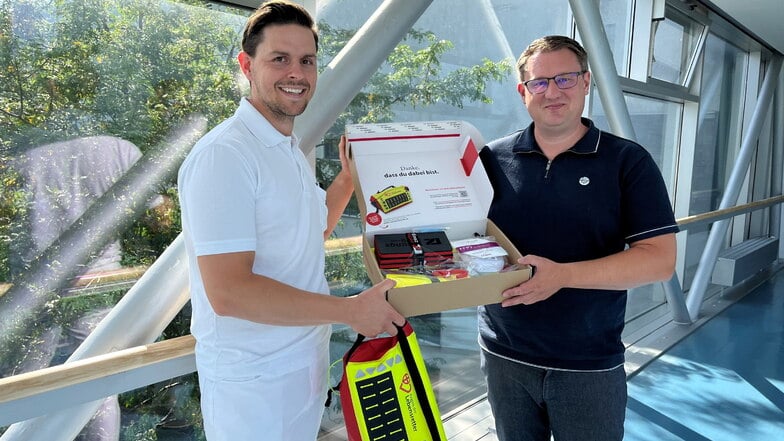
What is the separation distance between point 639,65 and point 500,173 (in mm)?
3268

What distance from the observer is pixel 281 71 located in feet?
4.12

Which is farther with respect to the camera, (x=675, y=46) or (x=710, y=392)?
(x=675, y=46)

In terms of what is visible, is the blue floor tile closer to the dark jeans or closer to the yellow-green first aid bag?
the dark jeans

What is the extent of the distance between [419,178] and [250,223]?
1.89ft

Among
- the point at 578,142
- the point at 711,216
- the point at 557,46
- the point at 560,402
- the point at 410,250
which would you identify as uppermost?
the point at 557,46

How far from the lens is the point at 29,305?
1.39 meters

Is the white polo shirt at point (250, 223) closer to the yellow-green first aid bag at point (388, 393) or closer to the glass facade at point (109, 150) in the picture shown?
the yellow-green first aid bag at point (388, 393)

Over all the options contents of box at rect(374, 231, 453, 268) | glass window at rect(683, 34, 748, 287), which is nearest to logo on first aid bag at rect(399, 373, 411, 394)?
contents of box at rect(374, 231, 453, 268)

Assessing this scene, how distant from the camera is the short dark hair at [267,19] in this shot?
125 cm

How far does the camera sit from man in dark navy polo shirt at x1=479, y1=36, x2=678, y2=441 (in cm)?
144

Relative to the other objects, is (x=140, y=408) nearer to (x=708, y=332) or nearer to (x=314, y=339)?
(x=314, y=339)

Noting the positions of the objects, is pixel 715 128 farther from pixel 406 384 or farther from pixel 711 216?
pixel 406 384

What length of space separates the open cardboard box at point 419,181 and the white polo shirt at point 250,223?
17 cm

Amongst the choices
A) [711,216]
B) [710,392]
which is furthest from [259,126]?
[711,216]
